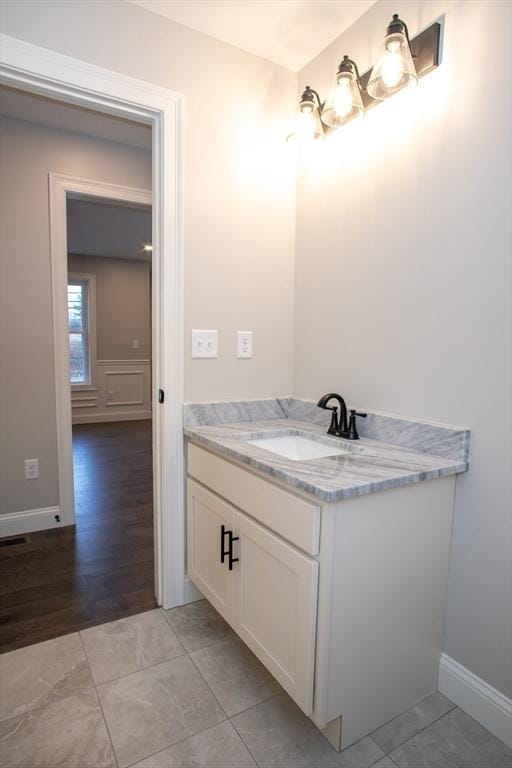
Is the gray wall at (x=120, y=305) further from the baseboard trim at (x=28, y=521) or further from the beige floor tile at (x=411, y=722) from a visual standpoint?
the beige floor tile at (x=411, y=722)

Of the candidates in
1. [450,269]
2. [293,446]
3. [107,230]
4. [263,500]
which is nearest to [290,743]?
[263,500]

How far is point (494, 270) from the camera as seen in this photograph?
1212mm

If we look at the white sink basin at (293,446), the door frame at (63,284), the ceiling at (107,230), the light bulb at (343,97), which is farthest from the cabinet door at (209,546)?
the ceiling at (107,230)

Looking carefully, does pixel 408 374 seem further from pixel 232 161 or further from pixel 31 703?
pixel 31 703

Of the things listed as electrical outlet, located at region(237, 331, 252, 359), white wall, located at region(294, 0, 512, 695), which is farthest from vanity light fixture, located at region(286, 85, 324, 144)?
electrical outlet, located at region(237, 331, 252, 359)

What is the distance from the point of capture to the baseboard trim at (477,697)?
4.06 ft

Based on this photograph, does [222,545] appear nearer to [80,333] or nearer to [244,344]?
[244,344]

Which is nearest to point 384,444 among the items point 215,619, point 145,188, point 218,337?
point 218,337

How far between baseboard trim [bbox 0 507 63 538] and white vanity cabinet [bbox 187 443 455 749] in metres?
1.65

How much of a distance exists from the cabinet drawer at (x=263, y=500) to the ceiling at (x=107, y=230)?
9.03 feet

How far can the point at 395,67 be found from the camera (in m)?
1.34

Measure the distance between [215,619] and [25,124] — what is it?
2811 millimetres

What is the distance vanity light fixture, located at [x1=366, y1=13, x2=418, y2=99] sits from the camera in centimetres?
132

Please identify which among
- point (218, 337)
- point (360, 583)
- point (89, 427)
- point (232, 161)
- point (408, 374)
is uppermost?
point (232, 161)
